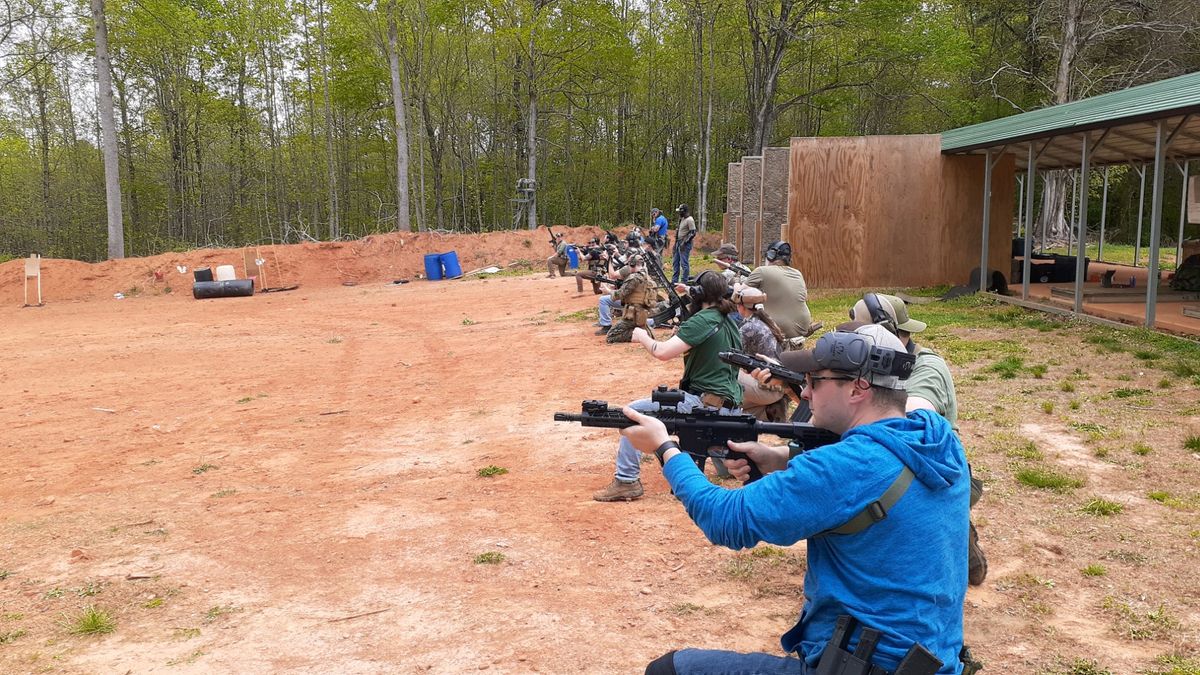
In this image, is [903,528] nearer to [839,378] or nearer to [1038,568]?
[839,378]

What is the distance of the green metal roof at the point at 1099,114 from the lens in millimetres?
9664

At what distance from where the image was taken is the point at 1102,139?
13.4 m

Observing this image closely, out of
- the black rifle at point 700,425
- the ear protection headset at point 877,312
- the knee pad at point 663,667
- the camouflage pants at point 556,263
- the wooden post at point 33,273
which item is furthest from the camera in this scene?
the wooden post at point 33,273

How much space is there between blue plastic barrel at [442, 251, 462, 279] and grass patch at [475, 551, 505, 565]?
23.9 m

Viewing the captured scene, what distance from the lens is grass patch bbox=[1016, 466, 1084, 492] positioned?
5891 millimetres

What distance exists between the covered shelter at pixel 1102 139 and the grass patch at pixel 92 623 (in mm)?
11339

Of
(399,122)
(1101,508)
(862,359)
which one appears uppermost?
(399,122)

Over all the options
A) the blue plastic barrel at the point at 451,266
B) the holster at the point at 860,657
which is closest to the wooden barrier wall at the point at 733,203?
the blue plastic barrel at the point at 451,266

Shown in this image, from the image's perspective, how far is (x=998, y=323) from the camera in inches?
505

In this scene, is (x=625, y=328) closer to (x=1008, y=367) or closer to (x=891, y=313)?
(x=1008, y=367)

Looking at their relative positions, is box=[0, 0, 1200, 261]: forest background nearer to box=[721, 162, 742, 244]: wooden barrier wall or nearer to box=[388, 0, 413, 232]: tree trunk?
box=[388, 0, 413, 232]: tree trunk

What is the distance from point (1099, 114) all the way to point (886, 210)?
5445 mm

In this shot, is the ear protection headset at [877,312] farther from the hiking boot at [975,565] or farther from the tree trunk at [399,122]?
the tree trunk at [399,122]

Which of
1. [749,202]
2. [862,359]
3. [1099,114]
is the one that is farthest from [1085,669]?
[749,202]
